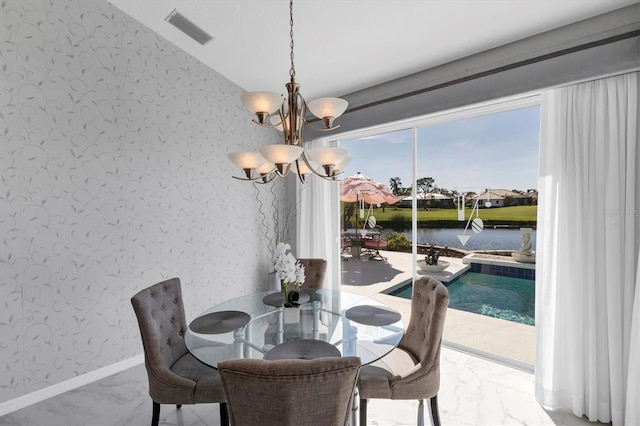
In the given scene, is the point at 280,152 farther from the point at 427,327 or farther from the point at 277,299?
the point at 427,327

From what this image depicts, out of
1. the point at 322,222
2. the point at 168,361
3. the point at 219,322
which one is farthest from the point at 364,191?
the point at 168,361

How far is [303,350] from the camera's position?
5.02 feet

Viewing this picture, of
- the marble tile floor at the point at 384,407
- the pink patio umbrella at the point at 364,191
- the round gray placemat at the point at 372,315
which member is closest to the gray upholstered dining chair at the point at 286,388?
the round gray placemat at the point at 372,315

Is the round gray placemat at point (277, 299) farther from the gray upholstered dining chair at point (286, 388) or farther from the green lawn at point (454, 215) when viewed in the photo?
the green lawn at point (454, 215)

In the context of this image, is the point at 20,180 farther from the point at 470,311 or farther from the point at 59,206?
the point at 470,311

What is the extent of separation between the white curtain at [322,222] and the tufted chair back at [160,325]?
75.1 inches

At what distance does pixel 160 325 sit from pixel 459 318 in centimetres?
286

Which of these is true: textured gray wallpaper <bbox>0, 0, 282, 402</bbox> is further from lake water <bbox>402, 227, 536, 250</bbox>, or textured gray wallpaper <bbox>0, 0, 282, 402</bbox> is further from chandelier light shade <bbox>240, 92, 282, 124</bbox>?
lake water <bbox>402, 227, 536, 250</bbox>

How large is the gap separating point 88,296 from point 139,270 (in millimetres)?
415

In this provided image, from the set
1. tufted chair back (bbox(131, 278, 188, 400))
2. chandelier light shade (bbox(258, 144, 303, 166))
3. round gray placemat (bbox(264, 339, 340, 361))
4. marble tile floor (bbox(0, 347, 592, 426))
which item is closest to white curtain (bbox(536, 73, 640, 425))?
marble tile floor (bbox(0, 347, 592, 426))

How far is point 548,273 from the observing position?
7.26 feet

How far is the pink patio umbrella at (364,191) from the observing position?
3510mm

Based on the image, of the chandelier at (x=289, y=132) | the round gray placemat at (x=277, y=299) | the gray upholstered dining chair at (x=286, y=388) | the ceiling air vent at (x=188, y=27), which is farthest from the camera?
the ceiling air vent at (x=188, y=27)

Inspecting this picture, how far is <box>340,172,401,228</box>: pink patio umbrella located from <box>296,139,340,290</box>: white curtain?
13 cm
